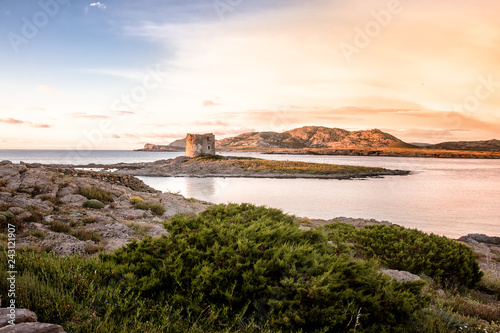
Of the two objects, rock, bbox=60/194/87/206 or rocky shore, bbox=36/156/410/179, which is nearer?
rock, bbox=60/194/87/206

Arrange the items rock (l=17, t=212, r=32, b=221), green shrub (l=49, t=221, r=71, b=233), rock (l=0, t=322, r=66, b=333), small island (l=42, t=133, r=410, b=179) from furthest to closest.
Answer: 1. small island (l=42, t=133, r=410, b=179)
2. rock (l=17, t=212, r=32, b=221)
3. green shrub (l=49, t=221, r=71, b=233)
4. rock (l=0, t=322, r=66, b=333)

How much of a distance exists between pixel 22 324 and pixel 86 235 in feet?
18.6

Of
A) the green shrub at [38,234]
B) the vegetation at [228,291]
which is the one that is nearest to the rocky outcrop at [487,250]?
the vegetation at [228,291]

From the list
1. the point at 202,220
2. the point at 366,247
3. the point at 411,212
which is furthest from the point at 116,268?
the point at 411,212

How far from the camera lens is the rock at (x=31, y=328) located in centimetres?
247

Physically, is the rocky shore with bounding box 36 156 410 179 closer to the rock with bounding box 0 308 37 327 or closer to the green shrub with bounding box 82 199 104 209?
the green shrub with bounding box 82 199 104 209

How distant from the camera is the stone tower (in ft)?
217

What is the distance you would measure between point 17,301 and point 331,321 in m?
3.42

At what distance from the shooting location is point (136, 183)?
66.0 feet

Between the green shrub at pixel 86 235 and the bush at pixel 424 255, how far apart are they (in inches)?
244

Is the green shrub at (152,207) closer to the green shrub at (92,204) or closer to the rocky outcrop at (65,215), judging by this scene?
the rocky outcrop at (65,215)

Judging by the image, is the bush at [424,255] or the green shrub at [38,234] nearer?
the bush at [424,255]

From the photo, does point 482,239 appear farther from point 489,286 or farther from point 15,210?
point 15,210

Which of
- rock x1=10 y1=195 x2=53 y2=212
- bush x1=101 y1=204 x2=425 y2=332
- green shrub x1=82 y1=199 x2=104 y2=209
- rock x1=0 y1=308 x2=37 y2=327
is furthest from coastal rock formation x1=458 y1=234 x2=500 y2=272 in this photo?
rock x1=10 y1=195 x2=53 y2=212
